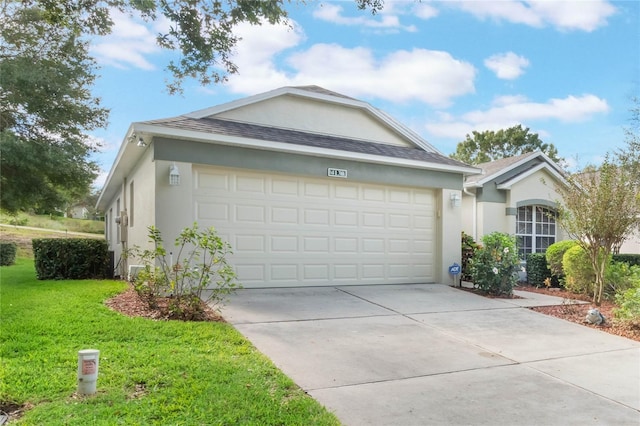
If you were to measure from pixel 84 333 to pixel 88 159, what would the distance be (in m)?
15.9

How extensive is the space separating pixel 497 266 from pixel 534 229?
6.29 metres

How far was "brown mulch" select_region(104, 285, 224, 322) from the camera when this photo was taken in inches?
229

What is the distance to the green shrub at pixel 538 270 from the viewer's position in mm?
12035

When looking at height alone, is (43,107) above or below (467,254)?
above

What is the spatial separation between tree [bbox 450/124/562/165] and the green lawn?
109ft

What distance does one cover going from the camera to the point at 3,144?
14.9 m

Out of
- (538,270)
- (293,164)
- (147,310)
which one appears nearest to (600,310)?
(538,270)

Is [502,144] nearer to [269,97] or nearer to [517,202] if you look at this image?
[517,202]

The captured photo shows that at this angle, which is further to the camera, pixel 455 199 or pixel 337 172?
pixel 455 199

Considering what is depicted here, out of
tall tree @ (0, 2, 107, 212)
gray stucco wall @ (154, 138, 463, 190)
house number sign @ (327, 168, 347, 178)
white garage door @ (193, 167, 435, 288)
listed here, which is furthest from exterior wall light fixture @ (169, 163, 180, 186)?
tall tree @ (0, 2, 107, 212)

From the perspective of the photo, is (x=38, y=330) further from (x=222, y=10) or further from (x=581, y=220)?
(x=581, y=220)

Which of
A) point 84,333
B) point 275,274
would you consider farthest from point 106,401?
point 275,274

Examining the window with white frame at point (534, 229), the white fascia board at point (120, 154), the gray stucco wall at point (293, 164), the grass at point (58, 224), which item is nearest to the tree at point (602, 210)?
the gray stucco wall at point (293, 164)

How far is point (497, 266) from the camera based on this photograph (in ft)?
29.9
